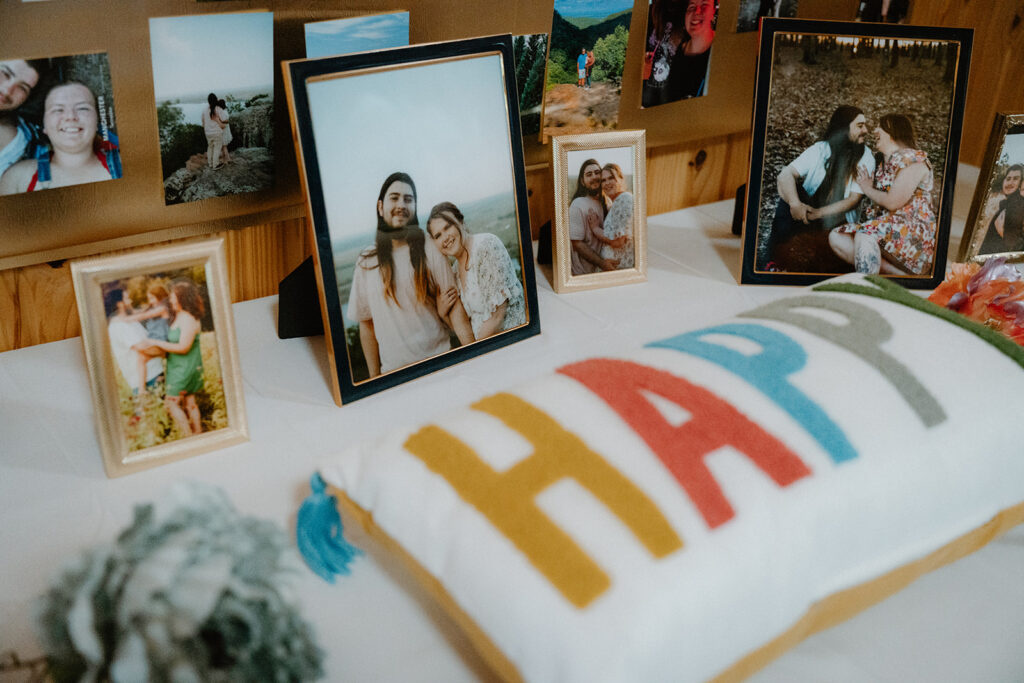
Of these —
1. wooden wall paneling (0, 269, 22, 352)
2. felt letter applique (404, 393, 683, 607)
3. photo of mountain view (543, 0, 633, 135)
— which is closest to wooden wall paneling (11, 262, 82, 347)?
wooden wall paneling (0, 269, 22, 352)

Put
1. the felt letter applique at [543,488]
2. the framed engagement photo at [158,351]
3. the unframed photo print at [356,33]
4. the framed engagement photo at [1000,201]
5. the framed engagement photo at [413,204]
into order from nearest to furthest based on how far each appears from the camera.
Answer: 1. the felt letter applique at [543,488]
2. the framed engagement photo at [158,351]
3. the framed engagement photo at [413,204]
4. the unframed photo print at [356,33]
5. the framed engagement photo at [1000,201]

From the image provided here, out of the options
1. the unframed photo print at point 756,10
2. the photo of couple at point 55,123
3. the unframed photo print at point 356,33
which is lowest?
the photo of couple at point 55,123

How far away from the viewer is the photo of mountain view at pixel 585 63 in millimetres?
1217

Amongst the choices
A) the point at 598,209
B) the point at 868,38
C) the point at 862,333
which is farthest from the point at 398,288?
the point at 868,38

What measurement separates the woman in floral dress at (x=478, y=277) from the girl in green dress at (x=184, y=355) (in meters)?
0.28

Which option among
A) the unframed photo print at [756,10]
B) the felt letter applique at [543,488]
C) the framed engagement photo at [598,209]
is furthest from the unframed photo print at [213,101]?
the unframed photo print at [756,10]

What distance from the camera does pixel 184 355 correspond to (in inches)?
32.5

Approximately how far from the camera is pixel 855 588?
679 mm

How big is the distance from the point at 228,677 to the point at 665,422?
0.36m

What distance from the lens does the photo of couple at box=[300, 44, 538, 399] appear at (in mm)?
905

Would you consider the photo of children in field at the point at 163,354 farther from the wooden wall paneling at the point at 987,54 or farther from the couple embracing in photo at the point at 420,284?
the wooden wall paneling at the point at 987,54

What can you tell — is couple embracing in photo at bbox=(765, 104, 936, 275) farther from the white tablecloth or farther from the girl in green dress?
the girl in green dress

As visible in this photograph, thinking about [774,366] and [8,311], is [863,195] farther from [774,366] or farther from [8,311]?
[8,311]

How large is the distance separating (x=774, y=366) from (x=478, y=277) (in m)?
0.40
